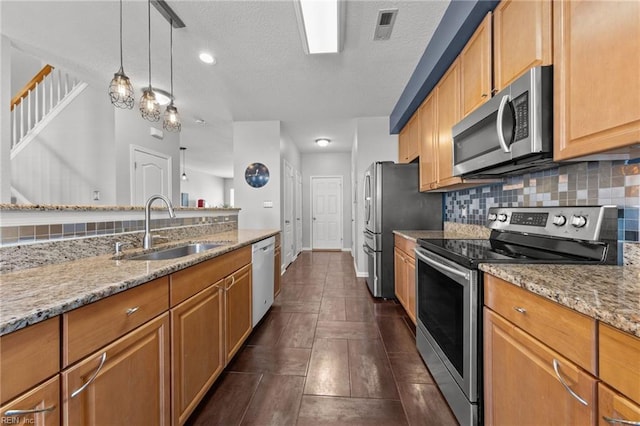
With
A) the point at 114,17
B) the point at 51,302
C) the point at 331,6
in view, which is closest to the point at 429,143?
the point at 331,6

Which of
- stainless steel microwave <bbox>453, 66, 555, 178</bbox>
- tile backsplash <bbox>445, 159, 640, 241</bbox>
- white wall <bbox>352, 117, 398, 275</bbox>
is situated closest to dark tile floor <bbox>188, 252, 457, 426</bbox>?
tile backsplash <bbox>445, 159, 640, 241</bbox>

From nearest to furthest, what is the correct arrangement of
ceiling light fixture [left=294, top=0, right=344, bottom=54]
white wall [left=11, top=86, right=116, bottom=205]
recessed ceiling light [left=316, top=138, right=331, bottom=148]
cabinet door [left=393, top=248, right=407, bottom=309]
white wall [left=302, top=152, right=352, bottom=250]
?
ceiling light fixture [left=294, top=0, right=344, bottom=54] < cabinet door [left=393, top=248, right=407, bottom=309] < white wall [left=11, top=86, right=116, bottom=205] < recessed ceiling light [left=316, top=138, right=331, bottom=148] < white wall [left=302, top=152, right=352, bottom=250]

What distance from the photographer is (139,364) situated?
0.96m

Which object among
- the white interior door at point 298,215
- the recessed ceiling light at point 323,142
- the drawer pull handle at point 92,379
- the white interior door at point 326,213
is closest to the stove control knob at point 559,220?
the drawer pull handle at point 92,379

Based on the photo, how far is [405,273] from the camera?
2.57m

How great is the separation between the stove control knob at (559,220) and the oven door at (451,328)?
0.56m

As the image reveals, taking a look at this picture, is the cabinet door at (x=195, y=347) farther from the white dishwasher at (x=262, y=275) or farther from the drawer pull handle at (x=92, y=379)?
the white dishwasher at (x=262, y=275)

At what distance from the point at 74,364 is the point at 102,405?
193 mm

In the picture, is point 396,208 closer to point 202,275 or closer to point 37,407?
point 202,275

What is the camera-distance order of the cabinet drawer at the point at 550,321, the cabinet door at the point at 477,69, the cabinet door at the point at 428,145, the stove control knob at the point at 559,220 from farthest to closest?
the cabinet door at the point at 428,145 < the cabinet door at the point at 477,69 < the stove control knob at the point at 559,220 < the cabinet drawer at the point at 550,321

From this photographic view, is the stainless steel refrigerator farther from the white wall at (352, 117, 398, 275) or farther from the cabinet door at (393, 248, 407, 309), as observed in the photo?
the white wall at (352, 117, 398, 275)

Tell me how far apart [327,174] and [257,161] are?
279cm

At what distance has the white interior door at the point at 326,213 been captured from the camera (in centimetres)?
692

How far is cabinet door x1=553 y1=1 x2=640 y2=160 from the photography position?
0.84 metres
